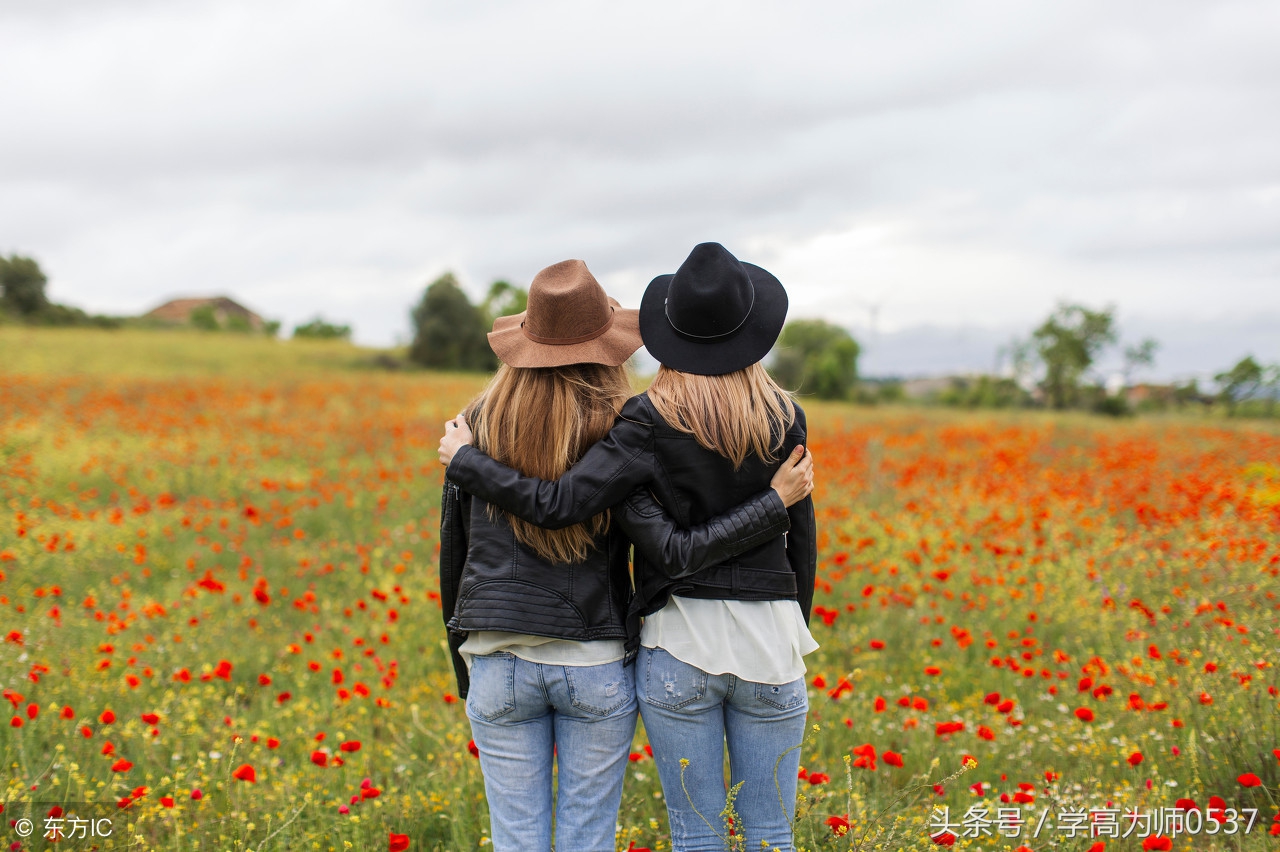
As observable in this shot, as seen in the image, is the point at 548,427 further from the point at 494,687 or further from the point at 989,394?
the point at 989,394

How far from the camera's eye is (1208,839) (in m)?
2.77

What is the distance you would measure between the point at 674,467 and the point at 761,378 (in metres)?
0.38

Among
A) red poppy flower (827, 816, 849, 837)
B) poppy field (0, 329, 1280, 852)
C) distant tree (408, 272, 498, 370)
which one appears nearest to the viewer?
red poppy flower (827, 816, 849, 837)

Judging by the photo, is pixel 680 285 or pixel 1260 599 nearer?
pixel 680 285

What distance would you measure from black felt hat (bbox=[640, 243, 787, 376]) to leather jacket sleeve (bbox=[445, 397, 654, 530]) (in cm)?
21

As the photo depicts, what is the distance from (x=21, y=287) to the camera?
42.2 meters

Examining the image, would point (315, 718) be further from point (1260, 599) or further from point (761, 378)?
point (1260, 599)

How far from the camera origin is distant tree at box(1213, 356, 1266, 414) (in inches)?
1121

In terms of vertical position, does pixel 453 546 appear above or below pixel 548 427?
below

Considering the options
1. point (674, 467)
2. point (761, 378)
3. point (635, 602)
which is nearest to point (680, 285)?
point (761, 378)

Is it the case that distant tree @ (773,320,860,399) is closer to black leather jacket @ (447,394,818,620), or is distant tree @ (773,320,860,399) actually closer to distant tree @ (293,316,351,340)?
black leather jacket @ (447,394,818,620)

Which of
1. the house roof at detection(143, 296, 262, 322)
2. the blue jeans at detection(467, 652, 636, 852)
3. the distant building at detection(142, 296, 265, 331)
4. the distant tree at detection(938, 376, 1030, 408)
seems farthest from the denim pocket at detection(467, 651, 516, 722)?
the distant building at detection(142, 296, 265, 331)

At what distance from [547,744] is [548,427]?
3.11ft

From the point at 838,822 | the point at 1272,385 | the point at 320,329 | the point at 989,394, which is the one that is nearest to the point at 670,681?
the point at 838,822
